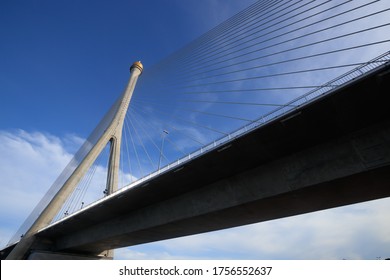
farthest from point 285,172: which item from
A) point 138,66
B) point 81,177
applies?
point 138,66

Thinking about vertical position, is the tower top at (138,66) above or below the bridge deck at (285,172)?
→ above

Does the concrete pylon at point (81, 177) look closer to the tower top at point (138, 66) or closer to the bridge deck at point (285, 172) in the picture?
the bridge deck at point (285, 172)

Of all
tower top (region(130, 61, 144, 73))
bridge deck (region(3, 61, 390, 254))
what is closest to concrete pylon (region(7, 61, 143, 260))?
bridge deck (region(3, 61, 390, 254))

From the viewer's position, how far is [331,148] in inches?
472

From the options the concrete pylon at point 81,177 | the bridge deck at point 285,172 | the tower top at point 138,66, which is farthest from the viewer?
the tower top at point 138,66

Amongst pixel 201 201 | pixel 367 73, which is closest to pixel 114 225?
pixel 201 201

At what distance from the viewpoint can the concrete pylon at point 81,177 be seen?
30953mm

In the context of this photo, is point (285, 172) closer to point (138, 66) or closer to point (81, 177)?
point (81, 177)

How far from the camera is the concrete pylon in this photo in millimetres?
30953

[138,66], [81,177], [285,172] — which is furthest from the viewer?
[138,66]

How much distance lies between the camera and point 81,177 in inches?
1332

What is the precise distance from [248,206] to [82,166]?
25.6m

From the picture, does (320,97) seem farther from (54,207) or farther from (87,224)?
(54,207)

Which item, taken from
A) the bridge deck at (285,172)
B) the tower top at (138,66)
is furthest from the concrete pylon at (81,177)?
the tower top at (138,66)
